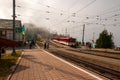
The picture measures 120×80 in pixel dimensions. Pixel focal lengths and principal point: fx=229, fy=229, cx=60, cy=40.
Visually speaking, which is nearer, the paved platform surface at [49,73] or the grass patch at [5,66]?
the paved platform surface at [49,73]

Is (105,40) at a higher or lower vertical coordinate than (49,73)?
higher

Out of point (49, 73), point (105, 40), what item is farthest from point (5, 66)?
point (105, 40)

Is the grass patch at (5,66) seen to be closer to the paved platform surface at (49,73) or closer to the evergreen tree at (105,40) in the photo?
the paved platform surface at (49,73)

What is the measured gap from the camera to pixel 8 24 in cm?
7625

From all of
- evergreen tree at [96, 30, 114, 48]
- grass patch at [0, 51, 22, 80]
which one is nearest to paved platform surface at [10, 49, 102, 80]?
grass patch at [0, 51, 22, 80]

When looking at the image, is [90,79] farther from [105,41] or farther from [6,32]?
[105,41]

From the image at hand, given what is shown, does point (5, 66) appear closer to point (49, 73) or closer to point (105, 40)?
point (49, 73)

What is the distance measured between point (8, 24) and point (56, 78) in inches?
2656

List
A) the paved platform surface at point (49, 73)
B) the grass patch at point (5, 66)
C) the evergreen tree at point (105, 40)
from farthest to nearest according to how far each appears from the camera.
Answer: the evergreen tree at point (105, 40) → the grass patch at point (5, 66) → the paved platform surface at point (49, 73)

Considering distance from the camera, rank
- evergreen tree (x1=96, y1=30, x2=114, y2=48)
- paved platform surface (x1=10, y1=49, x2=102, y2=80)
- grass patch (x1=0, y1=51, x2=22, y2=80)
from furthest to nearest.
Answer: evergreen tree (x1=96, y1=30, x2=114, y2=48) → grass patch (x1=0, y1=51, x2=22, y2=80) → paved platform surface (x1=10, y1=49, x2=102, y2=80)

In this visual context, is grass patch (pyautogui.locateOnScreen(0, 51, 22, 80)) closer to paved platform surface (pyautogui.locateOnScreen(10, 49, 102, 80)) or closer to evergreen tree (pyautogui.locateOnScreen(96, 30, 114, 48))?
paved platform surface (pyautogui.locateOnScreen(10, 49, 102, 80))

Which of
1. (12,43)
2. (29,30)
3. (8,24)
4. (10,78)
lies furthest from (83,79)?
(29,30)

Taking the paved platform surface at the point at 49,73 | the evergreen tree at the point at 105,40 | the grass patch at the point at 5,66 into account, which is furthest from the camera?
the evergreen tree at the point at 105,40

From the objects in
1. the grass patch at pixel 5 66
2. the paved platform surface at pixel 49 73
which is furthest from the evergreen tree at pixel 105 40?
the paved platform surface at pixel 49 73
